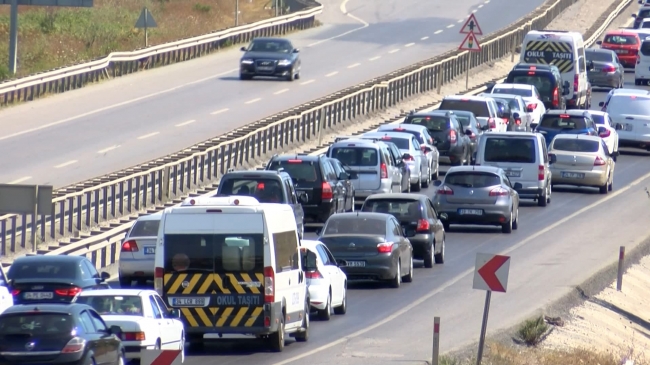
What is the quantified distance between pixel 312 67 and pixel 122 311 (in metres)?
42.2

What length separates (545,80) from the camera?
52.0 metres

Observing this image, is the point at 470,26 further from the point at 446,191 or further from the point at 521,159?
the point at 446,191

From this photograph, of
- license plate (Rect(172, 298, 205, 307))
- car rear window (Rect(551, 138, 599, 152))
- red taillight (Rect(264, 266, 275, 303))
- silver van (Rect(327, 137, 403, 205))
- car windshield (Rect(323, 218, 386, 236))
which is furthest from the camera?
car rear window (Rect(551, 138, 599, 152))

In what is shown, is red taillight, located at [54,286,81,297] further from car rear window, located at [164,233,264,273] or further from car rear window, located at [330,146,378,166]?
car rear window, located at [330,146,378,166]

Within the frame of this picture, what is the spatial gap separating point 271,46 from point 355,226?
29719 mm

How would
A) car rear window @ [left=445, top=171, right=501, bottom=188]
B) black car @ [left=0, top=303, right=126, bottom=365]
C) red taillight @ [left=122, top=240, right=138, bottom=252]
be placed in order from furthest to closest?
car rear window @ [left=445, top=171, right=501, bottom=188] < red taillight @ [left=122, top=240, right=138, bottom=252] < black car @ [left=0, top=303, right=126, bottom=365]

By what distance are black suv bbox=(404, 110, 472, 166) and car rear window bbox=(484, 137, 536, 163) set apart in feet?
15.4

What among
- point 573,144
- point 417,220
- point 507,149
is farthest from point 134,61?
point 417,220

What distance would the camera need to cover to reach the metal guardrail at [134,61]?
157 feet

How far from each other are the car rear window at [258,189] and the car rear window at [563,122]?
55.0 ft

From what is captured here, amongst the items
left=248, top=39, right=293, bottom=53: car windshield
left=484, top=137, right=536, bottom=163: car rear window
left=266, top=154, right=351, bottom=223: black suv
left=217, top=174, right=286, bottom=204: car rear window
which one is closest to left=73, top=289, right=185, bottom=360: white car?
left=217, top=174, right=286, bottom=204: car rear window

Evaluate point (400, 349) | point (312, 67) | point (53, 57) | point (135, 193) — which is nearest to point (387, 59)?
point (312, 67)

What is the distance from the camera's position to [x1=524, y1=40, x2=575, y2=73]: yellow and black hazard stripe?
177 feet

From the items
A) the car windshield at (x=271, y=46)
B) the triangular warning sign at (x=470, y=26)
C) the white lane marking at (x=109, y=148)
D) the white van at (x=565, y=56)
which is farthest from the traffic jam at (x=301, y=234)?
the car windshield at (x=271, y=46)
